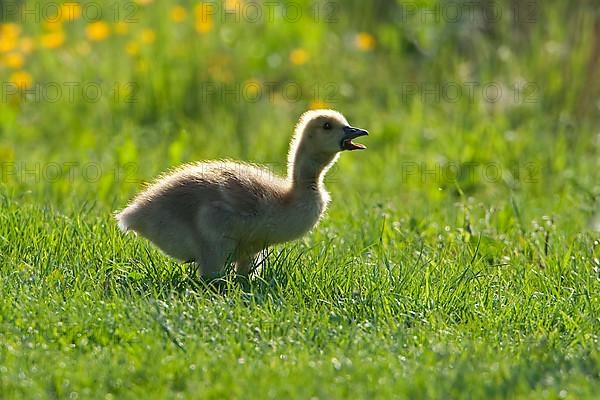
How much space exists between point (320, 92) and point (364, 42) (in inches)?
28.1

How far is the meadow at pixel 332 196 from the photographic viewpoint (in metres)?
4.85

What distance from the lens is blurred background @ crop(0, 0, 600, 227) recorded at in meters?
9.20

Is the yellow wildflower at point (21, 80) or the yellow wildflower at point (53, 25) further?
the yellow wildflower at point (53, 25)

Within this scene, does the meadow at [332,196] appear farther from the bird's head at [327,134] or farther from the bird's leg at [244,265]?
the bird's head at [327,134]

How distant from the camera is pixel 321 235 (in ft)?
23.2

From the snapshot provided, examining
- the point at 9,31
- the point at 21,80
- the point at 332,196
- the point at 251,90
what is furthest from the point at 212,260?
the point at 9,31

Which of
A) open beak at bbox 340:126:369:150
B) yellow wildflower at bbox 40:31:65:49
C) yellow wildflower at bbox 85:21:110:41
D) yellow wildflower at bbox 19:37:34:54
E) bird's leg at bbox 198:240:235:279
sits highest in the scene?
open beak at bbox 340:126:369:150

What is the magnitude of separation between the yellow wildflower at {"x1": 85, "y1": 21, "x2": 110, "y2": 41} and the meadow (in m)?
0.04

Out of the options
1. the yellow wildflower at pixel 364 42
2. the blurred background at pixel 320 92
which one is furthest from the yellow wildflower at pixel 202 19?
the yellow wildflower at pixel 364 42

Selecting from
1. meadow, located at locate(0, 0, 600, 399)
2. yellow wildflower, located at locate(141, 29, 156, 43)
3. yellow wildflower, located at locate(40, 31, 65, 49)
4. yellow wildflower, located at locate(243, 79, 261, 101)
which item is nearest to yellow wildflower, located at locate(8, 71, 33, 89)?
meadow, located at locate(0, 0, 600, 399)

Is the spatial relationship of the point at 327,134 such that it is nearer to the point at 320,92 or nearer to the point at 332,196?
the point at 332,196

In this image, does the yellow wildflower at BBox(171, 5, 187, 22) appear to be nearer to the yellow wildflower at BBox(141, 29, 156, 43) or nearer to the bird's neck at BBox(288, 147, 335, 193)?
the yellow wildflower at BBox(141, 29, 156, 43)

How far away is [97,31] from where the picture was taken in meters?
11.3

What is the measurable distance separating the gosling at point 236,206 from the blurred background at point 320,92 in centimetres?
195
